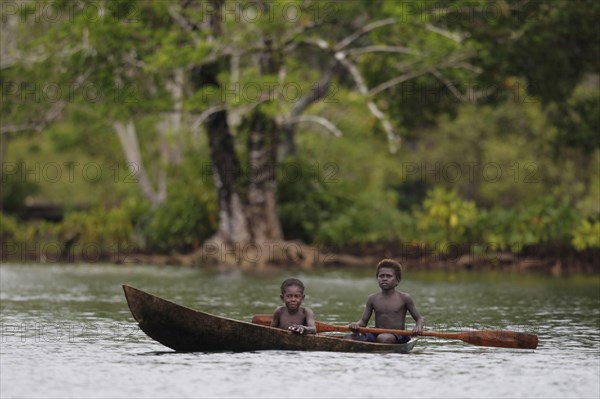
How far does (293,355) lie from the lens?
55.3 ft

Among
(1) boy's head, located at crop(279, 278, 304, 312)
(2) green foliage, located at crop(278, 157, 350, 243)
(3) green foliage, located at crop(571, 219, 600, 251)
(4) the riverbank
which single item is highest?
(2) green foliage, located at crop(278, 157, 350, 243)

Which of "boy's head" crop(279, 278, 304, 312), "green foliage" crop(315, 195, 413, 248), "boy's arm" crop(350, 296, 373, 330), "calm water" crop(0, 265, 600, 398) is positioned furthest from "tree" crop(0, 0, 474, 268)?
"boy's head" crop(279, 278, 304, 312)

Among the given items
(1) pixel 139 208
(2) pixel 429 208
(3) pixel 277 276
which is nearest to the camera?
(3) pixel 277 276

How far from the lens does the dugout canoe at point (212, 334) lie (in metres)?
16.3

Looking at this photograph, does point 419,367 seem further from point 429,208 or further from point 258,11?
point 429,208

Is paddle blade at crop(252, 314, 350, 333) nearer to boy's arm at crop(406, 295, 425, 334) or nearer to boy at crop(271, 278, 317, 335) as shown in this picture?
boy at crop(271, 278, 317, 335)

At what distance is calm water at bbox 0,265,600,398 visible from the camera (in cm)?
1448

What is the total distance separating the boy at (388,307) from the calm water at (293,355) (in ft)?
1.45

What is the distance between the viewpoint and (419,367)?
16234 mm

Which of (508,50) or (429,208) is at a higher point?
(508,50)

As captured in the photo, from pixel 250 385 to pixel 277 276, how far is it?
1823 cm

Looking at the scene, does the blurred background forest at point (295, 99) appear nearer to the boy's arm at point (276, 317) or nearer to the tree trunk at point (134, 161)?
the tree trunk at point (134, 161)

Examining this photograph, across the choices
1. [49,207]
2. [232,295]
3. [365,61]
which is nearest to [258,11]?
[365,61]

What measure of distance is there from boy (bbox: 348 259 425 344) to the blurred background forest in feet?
55.4
